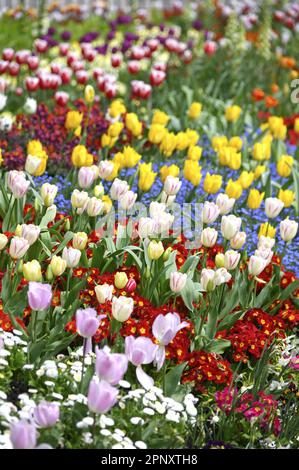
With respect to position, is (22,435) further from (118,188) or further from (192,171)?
(192,171)

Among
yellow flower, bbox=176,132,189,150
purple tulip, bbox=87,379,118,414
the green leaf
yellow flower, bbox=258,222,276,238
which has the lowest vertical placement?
yellow flower, bbox=176,132,189,150

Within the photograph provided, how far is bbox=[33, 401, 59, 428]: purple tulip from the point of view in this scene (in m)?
2.69

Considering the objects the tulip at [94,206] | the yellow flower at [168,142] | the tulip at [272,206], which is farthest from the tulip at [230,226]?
the yellow flower at [168,142]

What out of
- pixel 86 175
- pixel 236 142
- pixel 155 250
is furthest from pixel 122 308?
pixel 236 142

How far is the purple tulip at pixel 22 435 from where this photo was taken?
8.04ft

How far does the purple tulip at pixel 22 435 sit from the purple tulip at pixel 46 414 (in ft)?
0.64

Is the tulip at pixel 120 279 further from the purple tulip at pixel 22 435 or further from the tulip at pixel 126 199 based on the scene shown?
the purple tulip at pixel 22 435

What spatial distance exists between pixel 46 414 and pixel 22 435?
9.6 inches

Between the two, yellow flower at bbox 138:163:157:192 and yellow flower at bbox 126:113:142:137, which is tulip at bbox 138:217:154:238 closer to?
yellow flower at bbox 138:163:157:192

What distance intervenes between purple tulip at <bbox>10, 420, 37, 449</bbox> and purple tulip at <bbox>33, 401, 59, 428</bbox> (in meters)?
0.20

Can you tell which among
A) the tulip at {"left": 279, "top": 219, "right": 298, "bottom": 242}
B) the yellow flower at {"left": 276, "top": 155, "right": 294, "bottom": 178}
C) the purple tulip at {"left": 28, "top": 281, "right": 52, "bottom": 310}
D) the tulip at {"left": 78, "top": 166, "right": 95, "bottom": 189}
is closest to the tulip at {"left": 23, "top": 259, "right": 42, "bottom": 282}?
the purple tulip at {"left": 28, "top": 281, "right": 52, "bottom": 310}

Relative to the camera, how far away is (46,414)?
8.83ft

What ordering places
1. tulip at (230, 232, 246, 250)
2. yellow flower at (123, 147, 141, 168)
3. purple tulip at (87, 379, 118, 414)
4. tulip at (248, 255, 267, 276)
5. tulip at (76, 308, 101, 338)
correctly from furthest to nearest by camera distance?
yellow flower at (123, 147, 141, 168) → tulip at (230, 232, 246, 250) → tulip at (248, 255, 267, 276) → tulip at (76, 308, 101, 338) → purple tulip at (87, 379, 118, 414)

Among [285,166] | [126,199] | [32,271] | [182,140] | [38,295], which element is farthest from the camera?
[182,140]
